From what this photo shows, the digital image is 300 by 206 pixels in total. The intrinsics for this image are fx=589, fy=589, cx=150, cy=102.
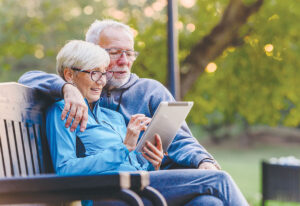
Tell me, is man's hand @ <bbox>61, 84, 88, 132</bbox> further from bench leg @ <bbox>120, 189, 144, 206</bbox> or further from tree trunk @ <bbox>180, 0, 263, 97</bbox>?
tree trunk @ <bbox>180, 0, 263, 97</bbox>

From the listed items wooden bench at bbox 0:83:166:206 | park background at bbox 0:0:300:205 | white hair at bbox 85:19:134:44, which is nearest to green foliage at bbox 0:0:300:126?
park background at bbox 0:0:300:205

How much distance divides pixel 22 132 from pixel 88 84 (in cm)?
45

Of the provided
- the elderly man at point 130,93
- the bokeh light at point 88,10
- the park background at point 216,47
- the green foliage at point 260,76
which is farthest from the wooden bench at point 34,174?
the bokeh light at point 88,10

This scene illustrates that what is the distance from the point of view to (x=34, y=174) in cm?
277

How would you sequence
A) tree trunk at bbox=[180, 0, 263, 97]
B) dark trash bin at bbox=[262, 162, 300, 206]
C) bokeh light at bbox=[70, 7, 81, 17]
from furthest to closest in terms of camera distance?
bokeh light at bbox=[70, 7, 81, 17]
dark trash bin at bbox=[262, 162, 300, 206]
tree trunk at bbox=[180, 0, 263, 97]

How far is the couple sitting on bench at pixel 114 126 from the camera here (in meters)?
2.64

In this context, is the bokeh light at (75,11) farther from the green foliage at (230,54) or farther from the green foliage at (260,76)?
the green foliage at (260,76)

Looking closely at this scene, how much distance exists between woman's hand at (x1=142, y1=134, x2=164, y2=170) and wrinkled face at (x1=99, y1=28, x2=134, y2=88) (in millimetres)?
672

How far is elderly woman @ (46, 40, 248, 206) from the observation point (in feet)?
8.34

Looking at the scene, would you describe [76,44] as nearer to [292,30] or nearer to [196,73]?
[196,73]

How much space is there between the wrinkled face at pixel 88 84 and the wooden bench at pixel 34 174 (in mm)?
174

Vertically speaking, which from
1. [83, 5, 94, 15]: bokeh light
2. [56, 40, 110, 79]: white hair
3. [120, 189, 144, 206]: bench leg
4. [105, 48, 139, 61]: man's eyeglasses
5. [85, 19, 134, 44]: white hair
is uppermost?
[83, 5, 94, 15]: bokeh light

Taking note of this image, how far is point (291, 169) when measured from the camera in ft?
32.0

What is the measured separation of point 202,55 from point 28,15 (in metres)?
4.15
